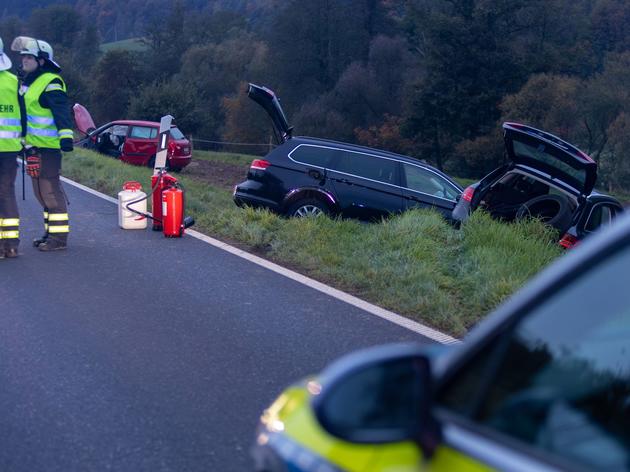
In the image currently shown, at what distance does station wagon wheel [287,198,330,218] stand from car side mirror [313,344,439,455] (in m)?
10.9

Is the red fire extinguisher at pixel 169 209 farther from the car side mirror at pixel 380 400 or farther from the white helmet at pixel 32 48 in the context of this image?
the car side mirror at pixel 380 400

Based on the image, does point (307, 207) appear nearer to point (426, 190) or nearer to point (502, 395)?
point (426, 190)

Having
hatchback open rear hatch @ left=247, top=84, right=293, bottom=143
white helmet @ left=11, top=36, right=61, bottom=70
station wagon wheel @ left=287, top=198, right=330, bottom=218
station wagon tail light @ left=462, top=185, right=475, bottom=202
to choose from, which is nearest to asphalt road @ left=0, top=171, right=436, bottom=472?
white helmet @ left=11, top=36, right=61, bottom=70

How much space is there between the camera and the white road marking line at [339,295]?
23.7ft

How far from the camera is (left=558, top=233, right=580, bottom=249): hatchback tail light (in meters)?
9.93

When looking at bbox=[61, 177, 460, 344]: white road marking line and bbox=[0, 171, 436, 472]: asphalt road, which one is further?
bbox=[61, 177, 460, 344]: white road marking line

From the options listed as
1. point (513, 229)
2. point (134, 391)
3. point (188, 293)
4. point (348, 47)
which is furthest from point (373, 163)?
point (348, 47)

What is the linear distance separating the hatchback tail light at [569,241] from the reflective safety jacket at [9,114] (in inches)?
231

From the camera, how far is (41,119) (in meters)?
9.68

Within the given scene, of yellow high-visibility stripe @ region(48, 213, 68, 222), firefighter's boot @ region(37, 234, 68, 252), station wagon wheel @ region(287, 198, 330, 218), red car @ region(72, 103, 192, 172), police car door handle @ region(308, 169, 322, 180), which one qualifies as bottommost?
red car @ region(72, 103, 192, 172)

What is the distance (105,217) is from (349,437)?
11.3 meters

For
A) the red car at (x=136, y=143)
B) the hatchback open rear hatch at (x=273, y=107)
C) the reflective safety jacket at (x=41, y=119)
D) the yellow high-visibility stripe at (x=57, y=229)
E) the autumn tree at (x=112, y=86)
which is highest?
the reflective safety jacket at (x=41, y=119)

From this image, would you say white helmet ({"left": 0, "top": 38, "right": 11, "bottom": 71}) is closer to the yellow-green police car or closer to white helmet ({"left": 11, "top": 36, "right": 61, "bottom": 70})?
white helmet ({"left": 11, "top": 36, "right": 61, "bottom": 70})

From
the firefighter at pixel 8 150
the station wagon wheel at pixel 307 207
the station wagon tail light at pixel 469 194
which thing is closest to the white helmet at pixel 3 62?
the firefighter at pixel 8 150
